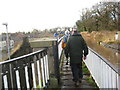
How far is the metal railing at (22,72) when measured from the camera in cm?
236

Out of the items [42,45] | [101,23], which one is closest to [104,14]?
[101,23]

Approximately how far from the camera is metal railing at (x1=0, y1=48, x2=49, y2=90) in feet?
7.73

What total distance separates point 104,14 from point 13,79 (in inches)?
1567

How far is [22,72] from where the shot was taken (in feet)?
9.59

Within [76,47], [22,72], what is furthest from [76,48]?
[22,72]

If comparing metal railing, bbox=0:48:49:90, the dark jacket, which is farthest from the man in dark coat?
metal railing, bbox=0:48:49:90

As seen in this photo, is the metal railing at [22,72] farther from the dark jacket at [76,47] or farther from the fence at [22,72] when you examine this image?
the dark jacket at [76,47]

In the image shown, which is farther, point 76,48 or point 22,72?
point 76,48

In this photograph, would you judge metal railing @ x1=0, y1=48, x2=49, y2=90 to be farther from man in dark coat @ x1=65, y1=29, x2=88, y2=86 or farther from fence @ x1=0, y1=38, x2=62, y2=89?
man in dark coat @ x1=65, y1=29, x2=88, y2=86

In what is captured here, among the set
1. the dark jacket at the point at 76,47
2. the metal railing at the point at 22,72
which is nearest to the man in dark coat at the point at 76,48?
the dark jacket at the point at 76,47

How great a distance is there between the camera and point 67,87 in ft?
17.9

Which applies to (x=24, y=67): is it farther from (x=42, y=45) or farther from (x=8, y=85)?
(x=42, y=45)

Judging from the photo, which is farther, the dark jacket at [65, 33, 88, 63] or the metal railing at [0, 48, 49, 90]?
the dark jacket at [65, 33, 88, 63]

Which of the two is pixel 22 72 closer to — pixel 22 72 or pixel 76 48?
pixel 22 72
